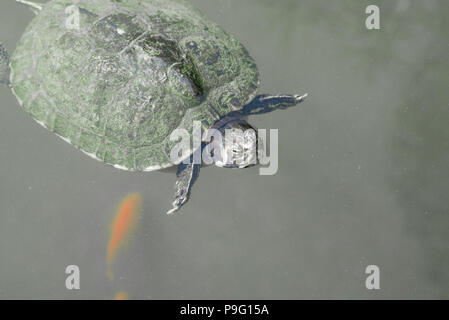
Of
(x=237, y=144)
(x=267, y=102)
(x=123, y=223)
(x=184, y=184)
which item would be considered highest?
(x=267, y=102)

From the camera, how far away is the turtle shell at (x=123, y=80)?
286 cm

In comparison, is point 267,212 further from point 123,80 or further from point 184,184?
point 123,80

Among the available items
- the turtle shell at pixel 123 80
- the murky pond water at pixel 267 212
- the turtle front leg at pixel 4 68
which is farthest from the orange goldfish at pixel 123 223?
the turtle front leg at pixel 4 68

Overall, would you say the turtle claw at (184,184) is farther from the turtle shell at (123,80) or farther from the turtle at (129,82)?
the turtle shell at (123,80)

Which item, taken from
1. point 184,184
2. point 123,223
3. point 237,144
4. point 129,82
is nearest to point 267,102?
point 237,144

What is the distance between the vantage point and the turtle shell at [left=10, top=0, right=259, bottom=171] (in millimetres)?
2857

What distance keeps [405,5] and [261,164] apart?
2346mm

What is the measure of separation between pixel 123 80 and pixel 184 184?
0.95 metres

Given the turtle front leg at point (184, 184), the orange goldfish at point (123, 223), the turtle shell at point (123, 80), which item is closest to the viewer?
the turtle shell at point (123, 80)

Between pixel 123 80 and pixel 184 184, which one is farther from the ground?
pixel 123 80

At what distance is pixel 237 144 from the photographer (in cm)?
299

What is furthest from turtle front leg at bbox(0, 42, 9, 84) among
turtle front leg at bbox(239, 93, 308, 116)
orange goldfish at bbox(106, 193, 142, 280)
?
turtle front leg at bbox(239, 93, 308, 116)

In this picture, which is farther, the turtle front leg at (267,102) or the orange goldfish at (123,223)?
the orange goldfish at (123,223)
